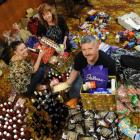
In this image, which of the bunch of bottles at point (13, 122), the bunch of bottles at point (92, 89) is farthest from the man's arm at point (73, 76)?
the bunch of bottles at point (13, 122)

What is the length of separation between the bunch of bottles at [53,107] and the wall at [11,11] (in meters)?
2.09

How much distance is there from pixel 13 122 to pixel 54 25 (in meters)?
1.75

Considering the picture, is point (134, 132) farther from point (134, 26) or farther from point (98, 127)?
point (134, 26)

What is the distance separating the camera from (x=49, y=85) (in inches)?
187

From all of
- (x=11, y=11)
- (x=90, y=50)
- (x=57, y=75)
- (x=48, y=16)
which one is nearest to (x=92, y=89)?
(x=90, y=50)

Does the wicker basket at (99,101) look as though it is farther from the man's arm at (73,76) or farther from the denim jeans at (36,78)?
the denim jeans at (36,78)

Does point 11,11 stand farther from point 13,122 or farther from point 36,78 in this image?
point 13,122

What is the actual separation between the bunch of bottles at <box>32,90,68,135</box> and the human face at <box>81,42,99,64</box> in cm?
73

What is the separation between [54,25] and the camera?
5090mm

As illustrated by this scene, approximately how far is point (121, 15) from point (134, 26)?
0.59 meters

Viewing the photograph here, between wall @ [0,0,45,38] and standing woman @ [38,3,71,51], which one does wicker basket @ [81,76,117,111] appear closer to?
standing woman @ [38,3,71,51]

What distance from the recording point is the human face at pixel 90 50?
378 centimetres

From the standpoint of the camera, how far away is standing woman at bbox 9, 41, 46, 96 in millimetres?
4461

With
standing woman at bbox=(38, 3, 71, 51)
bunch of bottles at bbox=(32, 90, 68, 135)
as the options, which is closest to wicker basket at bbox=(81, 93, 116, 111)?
bunch of bottles at bbox=(32, 90, 68, 135)
